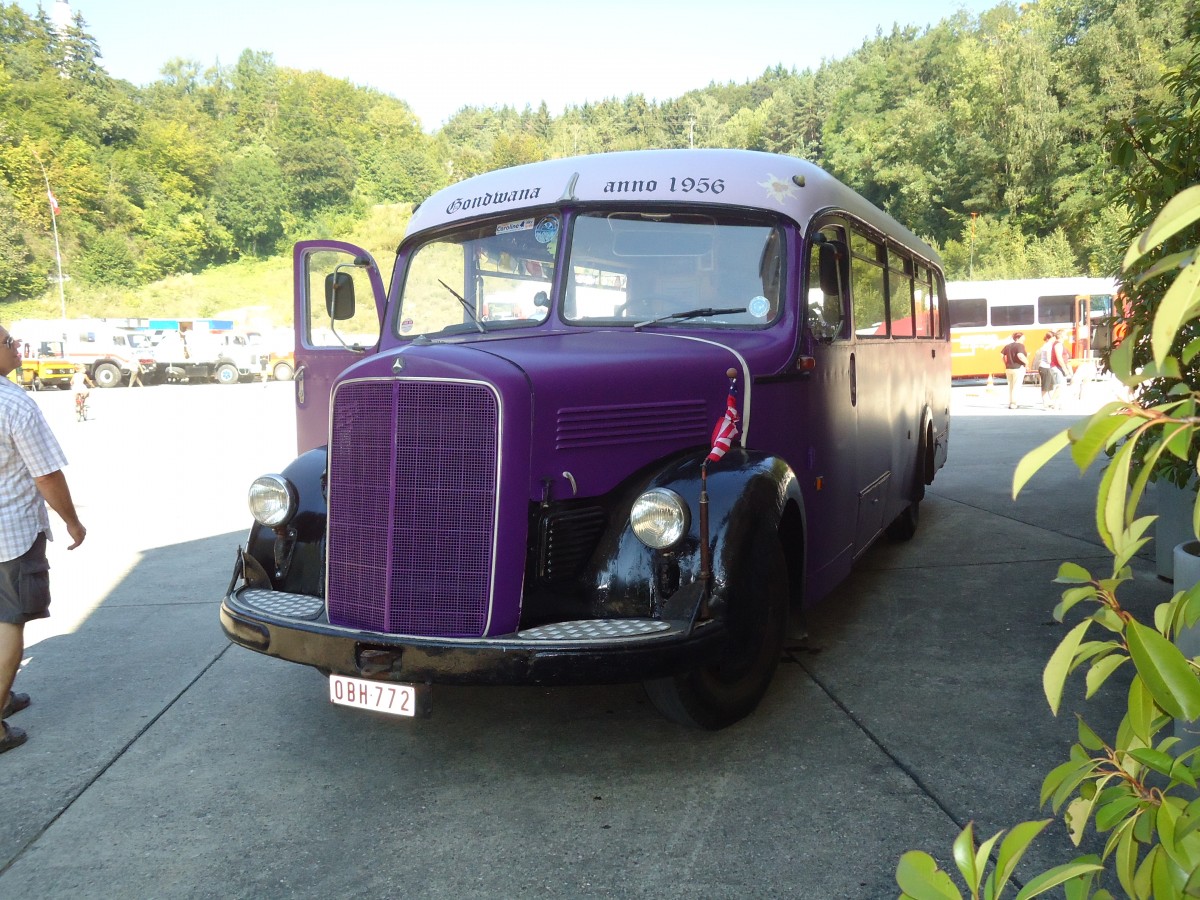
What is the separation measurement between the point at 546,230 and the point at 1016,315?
98.1 feet

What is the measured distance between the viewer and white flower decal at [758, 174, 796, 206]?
4996 millimetres

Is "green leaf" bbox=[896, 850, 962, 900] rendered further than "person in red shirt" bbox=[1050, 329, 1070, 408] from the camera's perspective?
No

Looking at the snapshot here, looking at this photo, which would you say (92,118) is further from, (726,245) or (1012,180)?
(726,245)

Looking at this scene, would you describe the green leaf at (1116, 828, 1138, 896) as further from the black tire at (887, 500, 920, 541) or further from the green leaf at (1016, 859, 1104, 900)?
the black tire at (887, 500, 920, 541)

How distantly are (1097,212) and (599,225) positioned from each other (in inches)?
2027

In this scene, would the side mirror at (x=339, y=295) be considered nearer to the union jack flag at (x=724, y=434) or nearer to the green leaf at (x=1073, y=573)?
the union jack flag at (x=724, y=434)

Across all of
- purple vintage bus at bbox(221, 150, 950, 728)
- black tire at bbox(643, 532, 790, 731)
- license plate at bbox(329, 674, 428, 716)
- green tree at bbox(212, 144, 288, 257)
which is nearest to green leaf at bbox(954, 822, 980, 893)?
purple vintage bus at bbox(221, 150, 950, 728)

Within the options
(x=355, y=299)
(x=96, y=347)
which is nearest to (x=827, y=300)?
(x=355, y=299)

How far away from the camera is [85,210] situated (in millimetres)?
A: 86562

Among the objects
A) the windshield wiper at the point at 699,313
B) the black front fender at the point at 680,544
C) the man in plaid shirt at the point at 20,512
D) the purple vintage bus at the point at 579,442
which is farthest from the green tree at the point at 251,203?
the black front fender at the point at 680,544

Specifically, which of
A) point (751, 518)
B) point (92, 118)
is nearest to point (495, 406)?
point (751, 518)

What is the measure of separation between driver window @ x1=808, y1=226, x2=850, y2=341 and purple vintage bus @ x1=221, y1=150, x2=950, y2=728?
0.06 ft

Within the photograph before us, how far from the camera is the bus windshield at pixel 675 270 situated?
4.89 metres

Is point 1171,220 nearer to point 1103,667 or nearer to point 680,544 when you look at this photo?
point 1103,667
